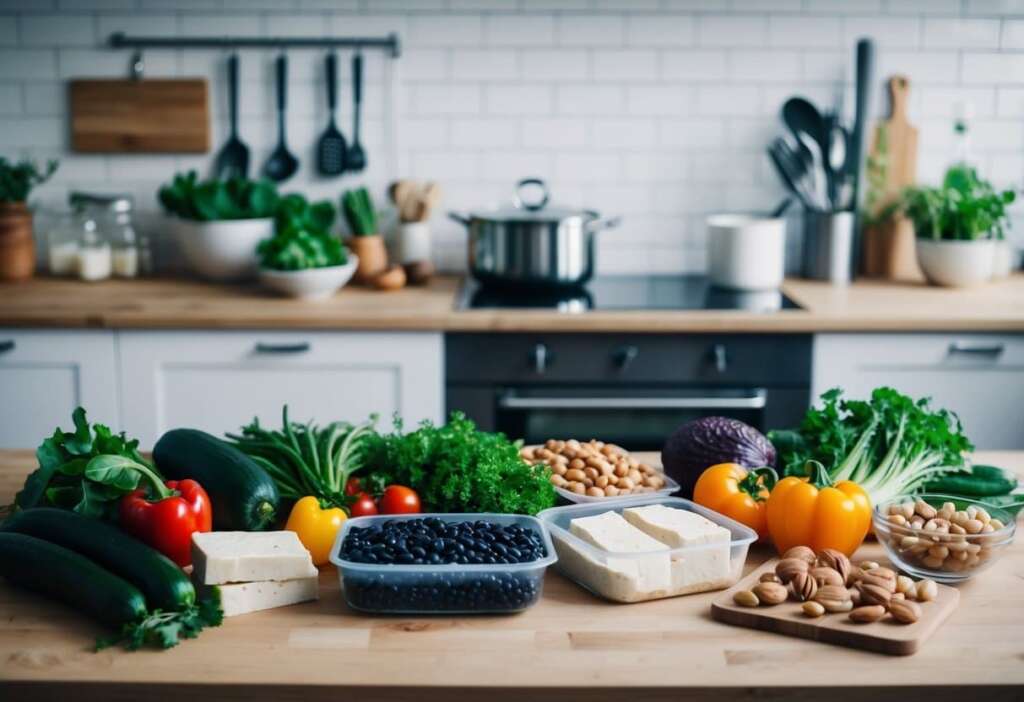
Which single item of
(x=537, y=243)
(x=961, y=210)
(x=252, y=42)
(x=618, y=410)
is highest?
(x=252, y=42)

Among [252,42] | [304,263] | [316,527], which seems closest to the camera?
[316,527]

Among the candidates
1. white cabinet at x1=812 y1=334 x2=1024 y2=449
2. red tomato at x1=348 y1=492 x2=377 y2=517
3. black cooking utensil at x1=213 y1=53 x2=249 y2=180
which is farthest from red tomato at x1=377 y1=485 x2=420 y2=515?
black cooking utensil at x1=213 y1=53 x2=249 y2=180

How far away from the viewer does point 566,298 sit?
3.74 metres

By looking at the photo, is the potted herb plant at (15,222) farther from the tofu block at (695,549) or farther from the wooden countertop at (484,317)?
the tofu block at (695,549)

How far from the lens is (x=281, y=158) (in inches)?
164

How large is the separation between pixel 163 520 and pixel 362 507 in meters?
0.32

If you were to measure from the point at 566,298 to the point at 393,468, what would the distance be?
1812 mm

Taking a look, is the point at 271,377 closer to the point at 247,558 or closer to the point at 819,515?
the point at 247,558

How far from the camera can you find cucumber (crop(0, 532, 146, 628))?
5.15 feet

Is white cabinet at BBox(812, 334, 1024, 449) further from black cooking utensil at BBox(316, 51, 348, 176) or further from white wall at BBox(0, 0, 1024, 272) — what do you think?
black cooking utensil at BBox(316, 51, 348, 176)

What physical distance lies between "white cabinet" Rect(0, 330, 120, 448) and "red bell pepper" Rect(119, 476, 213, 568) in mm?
1828

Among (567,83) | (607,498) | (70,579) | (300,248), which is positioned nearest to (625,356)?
(300,248)

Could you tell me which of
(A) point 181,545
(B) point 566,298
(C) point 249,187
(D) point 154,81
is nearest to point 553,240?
(B) point 566,298

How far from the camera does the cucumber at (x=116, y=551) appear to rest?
1593 millimetres
